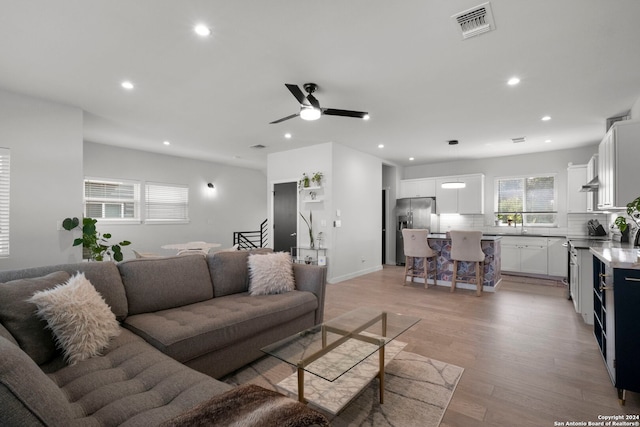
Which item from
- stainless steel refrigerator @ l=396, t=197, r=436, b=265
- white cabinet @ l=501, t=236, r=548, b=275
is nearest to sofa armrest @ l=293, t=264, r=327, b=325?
stainless steel refrigerator @ l=396, t=197, r=436, b=265

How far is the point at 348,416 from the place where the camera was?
74.8 inches

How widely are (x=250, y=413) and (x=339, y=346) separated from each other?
101 cm

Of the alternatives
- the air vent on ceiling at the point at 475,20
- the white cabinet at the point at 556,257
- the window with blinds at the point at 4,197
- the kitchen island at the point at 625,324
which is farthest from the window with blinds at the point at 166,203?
the white cabinet at the point at 556,257

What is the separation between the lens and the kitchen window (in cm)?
670

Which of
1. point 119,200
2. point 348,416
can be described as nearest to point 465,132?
point 348,416

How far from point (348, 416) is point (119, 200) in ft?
22.0

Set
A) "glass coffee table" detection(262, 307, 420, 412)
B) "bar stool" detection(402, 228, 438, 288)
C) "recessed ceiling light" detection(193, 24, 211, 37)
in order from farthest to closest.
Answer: "bar stool" detection(402, 228, 438, 288)
"recessed ceiling light" detection(193, 24, 211, 37)
"glass coffee table" detection(262, 307, 420, 412)

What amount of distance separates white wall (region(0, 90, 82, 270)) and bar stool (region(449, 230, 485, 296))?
5.61 m

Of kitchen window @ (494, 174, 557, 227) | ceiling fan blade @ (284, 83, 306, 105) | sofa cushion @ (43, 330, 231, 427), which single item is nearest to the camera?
sofa cushion @ (43, 330, 231, 427)

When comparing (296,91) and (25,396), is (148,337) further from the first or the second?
(296,91)

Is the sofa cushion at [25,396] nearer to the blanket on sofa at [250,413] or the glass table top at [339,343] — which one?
the blanket on sofa at [250,413]

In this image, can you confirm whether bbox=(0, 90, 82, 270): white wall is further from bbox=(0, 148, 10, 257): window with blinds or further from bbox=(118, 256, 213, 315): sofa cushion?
bbox=(118, 256, 213, 315): sofa cushion

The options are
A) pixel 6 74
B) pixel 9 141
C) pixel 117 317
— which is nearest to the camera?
pixel 117 317

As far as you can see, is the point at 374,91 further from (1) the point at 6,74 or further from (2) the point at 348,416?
(1) the point at 6,74
